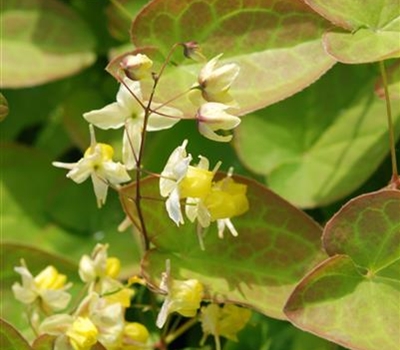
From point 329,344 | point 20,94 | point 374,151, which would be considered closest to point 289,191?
point 374,151

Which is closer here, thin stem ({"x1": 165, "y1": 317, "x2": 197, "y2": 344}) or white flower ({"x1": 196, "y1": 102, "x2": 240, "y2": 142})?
white flower ({"x1": 196, "y1": 102, "x2": 240, "y2": 142})

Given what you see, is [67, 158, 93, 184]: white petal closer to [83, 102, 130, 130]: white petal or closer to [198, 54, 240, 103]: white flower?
[83, 102, 130, 130]: white petal

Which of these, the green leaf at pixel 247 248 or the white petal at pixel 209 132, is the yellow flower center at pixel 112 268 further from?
the white petal at pixel 209 132

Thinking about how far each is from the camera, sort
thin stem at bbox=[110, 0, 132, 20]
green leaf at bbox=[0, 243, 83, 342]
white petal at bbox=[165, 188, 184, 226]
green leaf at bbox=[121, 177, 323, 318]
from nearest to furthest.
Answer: white petal at bbox=[165, 188, 184, 226], green leaf at bbox=[121, 177, 323, 318], green leaf at bbox=[0, 243, 83, 342], thin stem at bbox=[110, 0, 132, 20]

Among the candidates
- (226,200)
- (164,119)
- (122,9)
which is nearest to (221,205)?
(226,200)

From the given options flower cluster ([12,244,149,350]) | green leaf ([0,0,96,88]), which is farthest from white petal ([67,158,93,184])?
green leaf ([0,0,96,88])

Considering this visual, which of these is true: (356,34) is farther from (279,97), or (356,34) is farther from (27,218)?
(27,218)

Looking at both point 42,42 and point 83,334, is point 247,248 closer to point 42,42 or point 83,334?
point 83,334

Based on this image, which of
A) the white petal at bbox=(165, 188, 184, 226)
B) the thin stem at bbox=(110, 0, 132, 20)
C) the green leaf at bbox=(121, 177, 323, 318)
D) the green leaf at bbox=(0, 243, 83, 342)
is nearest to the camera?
the white petal at bbox=(165, 188, 184, 226)
